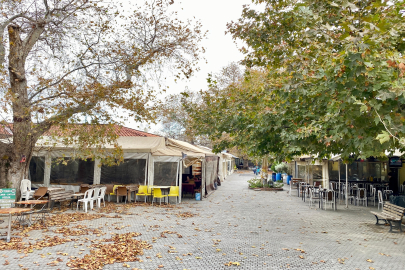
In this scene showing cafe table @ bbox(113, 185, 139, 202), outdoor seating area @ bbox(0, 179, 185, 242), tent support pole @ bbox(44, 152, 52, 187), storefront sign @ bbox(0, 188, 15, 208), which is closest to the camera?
storefront sign @ bbox(0, 188, 15, 208)

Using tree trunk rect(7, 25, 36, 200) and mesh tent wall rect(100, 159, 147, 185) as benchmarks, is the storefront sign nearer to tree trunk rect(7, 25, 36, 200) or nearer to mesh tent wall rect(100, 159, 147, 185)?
tree trunk rect(7, 25, 36, 200)

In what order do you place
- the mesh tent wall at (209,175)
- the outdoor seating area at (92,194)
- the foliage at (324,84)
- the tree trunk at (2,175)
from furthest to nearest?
1. the mesh tent wall at (209,175)
2. the outdoor seating area at (92,194)
3. the tree trunk at (2,175)
4. the foliage at (324,84)

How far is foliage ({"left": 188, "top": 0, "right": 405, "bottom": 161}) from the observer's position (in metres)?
4.11

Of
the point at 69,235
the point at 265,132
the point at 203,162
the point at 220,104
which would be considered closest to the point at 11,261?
the point at 69,235

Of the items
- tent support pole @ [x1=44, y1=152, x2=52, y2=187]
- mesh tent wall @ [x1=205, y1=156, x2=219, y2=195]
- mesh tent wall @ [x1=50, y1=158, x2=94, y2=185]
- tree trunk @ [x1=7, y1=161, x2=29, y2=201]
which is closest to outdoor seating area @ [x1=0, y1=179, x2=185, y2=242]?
tree trunk @ [x1=7, y1=161, x2=29, y2=201]

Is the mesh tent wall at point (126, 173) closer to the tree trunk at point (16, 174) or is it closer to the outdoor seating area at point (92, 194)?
the outdoor seating area at point (92, 194)

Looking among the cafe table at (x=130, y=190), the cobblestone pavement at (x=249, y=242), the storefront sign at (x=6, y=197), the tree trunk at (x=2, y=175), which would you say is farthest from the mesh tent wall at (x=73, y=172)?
the storefront sign at (x=6, y=197)

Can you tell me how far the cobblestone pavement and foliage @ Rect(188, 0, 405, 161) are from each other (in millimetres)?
2160

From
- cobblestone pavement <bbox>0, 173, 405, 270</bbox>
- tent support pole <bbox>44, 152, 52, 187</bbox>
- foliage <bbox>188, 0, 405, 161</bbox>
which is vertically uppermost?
foliage <bbox>188, 0, 405, 161</bbox>

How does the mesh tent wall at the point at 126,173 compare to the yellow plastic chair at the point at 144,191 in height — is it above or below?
above

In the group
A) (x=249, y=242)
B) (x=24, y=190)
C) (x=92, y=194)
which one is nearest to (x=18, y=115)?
(x=24, y=190)

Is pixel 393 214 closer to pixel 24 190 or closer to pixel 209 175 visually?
pixel 209 175

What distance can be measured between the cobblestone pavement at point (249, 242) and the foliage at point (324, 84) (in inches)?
85.0

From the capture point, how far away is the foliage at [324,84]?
4.11 metres
